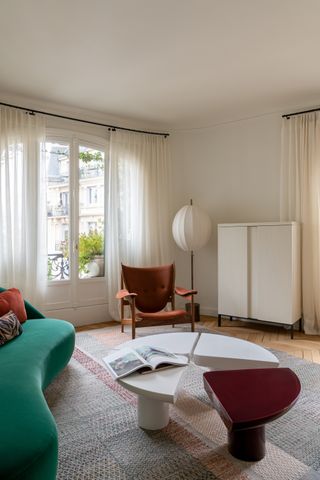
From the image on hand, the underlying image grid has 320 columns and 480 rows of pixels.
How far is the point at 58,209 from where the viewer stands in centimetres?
447

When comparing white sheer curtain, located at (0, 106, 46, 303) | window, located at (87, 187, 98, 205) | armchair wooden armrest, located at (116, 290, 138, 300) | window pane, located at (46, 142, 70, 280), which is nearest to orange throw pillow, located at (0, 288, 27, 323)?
white sheer curtain, located at (0, 106, 46, 303)

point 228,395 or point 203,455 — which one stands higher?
point 228,395

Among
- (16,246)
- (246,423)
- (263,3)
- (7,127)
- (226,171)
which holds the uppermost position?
(263,3)

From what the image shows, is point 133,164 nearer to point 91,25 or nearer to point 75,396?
point 91,25

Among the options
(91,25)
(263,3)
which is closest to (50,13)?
(91,25)

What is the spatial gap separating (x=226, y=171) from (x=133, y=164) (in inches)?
51.1

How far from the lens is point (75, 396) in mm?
2582

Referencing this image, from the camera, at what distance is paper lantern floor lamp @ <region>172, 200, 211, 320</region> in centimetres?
459

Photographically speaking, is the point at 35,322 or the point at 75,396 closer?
the point at 75,396

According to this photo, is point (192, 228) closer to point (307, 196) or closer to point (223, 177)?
point (223, 177)

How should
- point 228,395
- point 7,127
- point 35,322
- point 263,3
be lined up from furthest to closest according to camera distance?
point 7,127, point 35,322, point 263,3, point 228,395

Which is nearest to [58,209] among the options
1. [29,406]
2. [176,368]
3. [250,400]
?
[176,368]

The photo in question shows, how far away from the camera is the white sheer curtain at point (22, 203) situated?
3.89 metres

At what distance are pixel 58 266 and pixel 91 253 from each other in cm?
46
